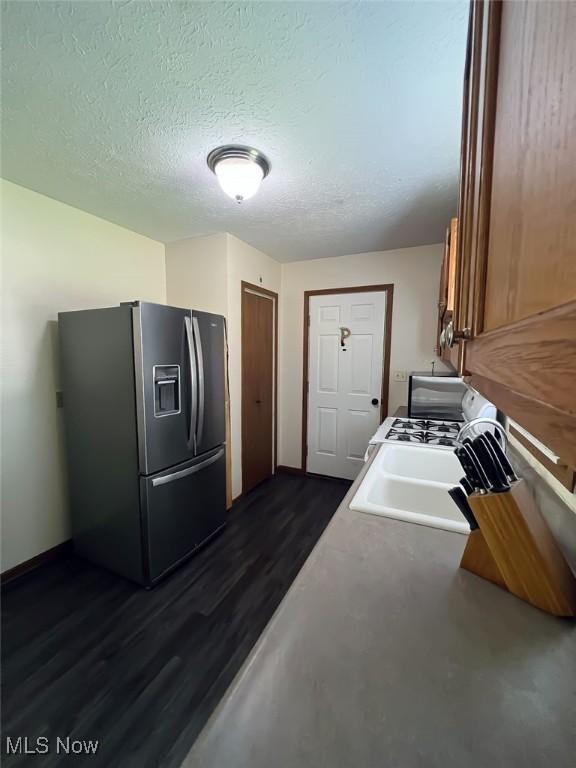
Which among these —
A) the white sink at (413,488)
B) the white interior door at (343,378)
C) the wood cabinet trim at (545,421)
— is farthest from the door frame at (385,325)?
the wood cabinet trim at (545,421)

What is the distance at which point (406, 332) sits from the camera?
300cm

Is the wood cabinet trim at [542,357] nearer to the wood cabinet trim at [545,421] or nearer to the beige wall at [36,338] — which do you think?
the wood cabinet trim at [545,421]

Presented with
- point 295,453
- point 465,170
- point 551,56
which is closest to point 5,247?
point 465,170

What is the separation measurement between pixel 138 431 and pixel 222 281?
1443 mm

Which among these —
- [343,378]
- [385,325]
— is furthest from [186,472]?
[385,325]

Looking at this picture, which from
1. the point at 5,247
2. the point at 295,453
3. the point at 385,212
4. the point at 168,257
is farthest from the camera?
the point at 295,453

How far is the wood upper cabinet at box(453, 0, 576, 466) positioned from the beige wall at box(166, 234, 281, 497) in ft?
7.24

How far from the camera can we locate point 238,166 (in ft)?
4.97

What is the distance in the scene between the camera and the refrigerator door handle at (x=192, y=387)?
201 cm

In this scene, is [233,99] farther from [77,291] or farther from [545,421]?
[77,291]

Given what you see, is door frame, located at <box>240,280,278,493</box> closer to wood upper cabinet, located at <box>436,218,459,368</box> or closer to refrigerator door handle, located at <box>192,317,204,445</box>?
refrigerator door handle, located at <box>192,317,204,445</box>

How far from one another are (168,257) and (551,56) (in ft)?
9.86

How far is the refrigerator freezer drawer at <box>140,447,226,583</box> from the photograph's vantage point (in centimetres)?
184

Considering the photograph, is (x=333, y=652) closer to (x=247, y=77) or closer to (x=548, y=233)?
→ (x=548, y=233)
